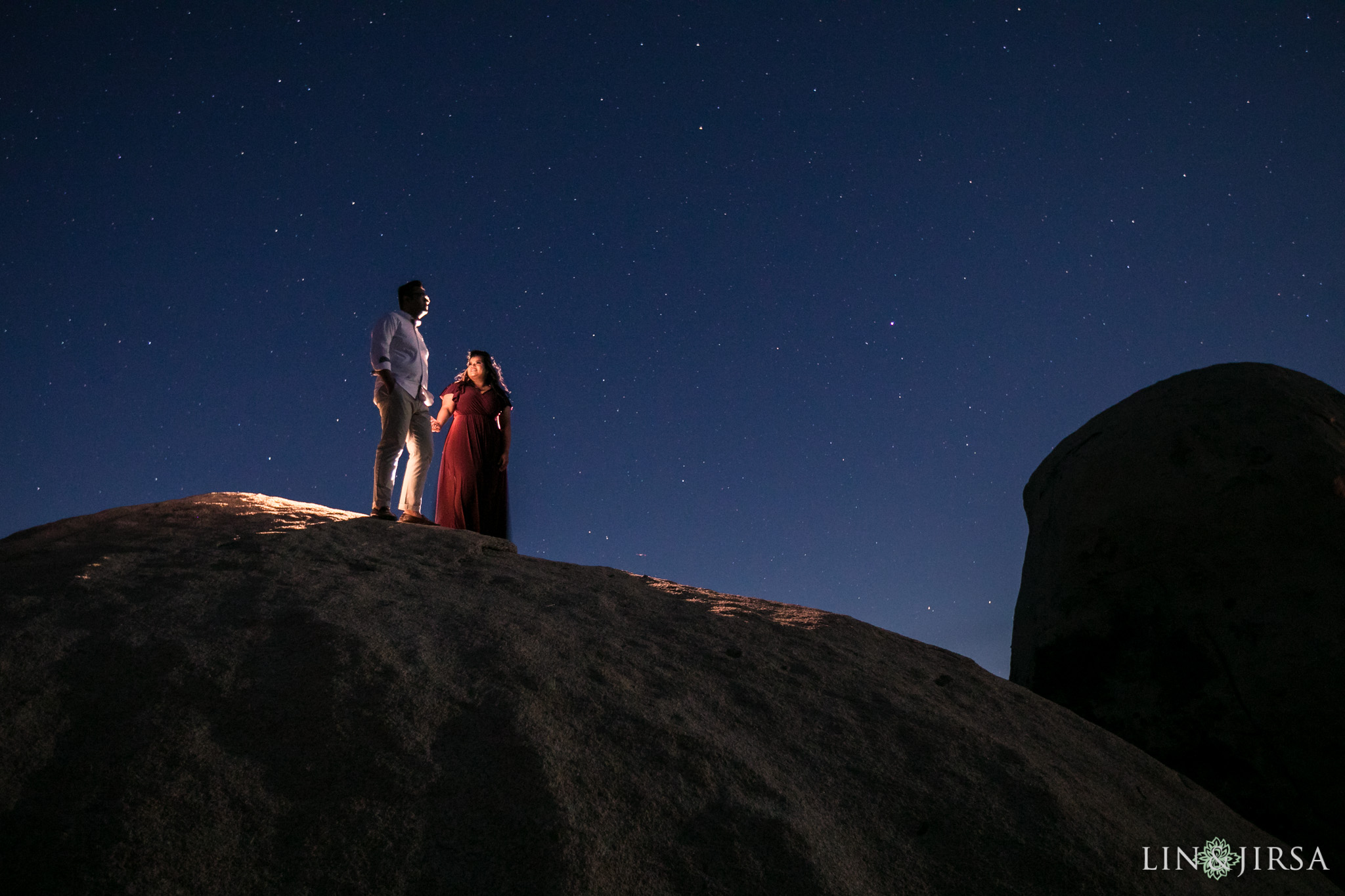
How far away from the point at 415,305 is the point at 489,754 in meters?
4.34

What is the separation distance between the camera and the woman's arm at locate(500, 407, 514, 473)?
21.2ft

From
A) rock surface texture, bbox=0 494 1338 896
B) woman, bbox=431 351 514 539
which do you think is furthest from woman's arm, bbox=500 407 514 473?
rock surface texture, bbox=0 494 1338 896

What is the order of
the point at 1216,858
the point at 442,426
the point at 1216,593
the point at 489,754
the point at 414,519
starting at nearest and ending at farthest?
the point at 489,754
the point at 1216,858
the point at 1216,593
the point at 414,519
the point at 442,426

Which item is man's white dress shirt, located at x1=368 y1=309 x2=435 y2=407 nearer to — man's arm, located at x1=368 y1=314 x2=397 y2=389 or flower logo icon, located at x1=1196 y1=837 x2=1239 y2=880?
man's arm, located at x1=368 y1=314 x2=397 y2=389

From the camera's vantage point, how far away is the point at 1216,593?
11.8ft

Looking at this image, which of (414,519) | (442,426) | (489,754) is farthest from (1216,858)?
(442,426)

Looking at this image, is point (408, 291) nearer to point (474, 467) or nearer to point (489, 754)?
point (474, 467)

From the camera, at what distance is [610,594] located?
142 inches

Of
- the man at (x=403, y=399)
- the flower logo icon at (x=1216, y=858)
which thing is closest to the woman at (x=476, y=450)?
the man at (x=403, y=399)

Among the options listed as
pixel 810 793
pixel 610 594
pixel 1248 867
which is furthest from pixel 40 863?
pixel 1248 867

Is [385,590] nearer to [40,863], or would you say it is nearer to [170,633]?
[170,633]

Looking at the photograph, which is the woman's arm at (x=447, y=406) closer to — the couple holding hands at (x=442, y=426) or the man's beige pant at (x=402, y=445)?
the couple holding hands at (x=442, y=426)

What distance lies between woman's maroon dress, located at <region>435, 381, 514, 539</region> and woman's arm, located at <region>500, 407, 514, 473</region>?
26 mm

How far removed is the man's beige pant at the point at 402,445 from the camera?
516cm
